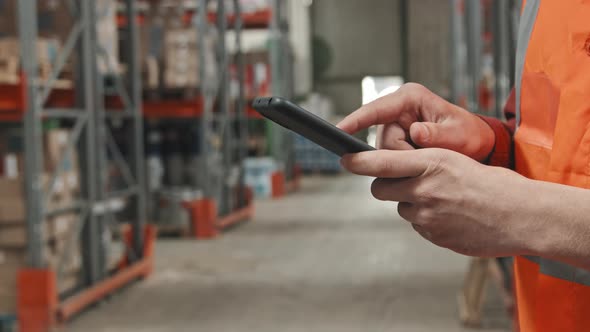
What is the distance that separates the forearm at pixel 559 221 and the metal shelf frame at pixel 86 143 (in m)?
3.56

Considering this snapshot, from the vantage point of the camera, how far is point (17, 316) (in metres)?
4.07

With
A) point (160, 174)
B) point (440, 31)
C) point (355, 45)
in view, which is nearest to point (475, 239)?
point (160, 174)

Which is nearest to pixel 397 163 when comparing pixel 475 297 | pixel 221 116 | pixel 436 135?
pixel 436 135

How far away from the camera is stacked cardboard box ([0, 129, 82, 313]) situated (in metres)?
4.27

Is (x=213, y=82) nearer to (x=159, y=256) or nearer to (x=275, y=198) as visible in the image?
(x=159, y=256)

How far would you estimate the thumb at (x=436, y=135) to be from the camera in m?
1.15

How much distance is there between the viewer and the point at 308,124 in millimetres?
1007

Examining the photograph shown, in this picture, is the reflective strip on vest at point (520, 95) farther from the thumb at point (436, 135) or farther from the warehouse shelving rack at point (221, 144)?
the warehouse shelving rack at point (221, 144)

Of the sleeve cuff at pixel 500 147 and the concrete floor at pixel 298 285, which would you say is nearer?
the sleeve cuff at pixel 500 147

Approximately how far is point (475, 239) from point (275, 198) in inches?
405

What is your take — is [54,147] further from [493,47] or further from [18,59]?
[493,47]

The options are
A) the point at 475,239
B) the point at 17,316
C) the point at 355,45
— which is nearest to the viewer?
the point at 475,239

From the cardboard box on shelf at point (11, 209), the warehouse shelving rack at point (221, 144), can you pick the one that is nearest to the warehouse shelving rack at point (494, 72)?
the warehouse shelving rack at point (221, 144)

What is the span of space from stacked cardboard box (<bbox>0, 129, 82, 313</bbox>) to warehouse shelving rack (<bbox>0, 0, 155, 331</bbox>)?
0.08m
